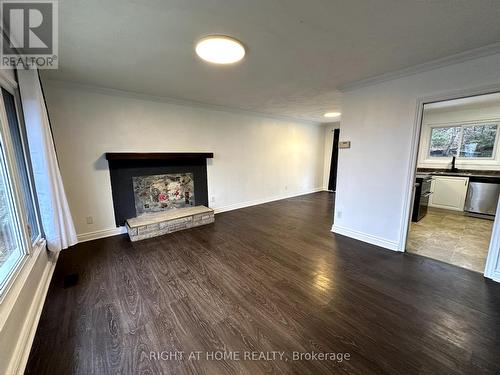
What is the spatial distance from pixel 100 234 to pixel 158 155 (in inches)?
62.8

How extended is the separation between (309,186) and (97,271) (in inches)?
236

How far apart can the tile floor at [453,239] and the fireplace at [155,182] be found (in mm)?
3805

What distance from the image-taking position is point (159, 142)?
374 centimetres

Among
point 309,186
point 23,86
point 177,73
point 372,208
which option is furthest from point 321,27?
point 309,186

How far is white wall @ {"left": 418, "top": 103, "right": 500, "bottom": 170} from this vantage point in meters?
4.25

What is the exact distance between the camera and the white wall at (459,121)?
13.9ft

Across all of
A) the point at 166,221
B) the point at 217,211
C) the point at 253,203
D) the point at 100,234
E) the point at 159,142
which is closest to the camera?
the point at 100,234

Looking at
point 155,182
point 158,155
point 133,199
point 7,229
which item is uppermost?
point 158,155

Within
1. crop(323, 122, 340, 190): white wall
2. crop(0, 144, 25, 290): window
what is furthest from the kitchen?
crop(0, 144, 25, 290): window

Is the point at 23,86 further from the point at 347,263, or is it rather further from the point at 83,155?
the point at 347,263

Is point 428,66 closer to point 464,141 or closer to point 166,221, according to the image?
point 464,141

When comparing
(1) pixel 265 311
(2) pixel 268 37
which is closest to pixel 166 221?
(1) pixel 265 311

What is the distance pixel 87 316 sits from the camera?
1.74 m

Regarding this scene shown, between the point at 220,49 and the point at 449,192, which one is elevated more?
the point at 220,49
